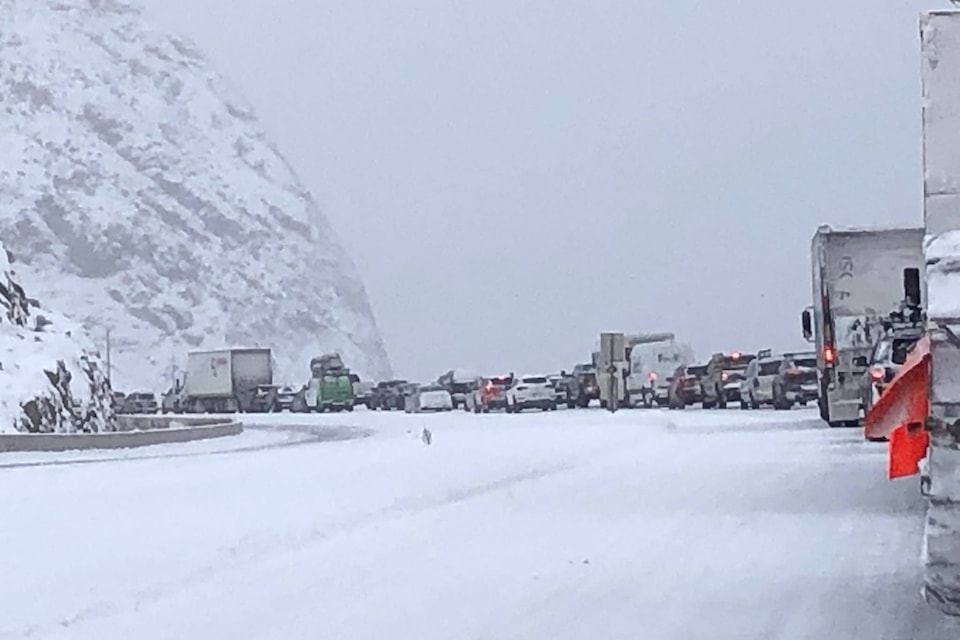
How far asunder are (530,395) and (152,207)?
85484mm

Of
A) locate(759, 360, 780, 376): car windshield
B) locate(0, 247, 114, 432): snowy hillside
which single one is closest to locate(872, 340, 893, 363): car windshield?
locate(0, 247, 114, 432): snowy hillside

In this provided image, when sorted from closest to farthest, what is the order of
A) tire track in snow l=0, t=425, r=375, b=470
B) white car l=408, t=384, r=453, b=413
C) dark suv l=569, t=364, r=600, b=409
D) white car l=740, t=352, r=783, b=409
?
tire track in snow l=0, t=425, r=375, b=470 → white car l=740, t=352, r=783, b=409 → dark suv l=569, t=364, r=600, b=409 → white car l=408, t=384, r=453, b=413

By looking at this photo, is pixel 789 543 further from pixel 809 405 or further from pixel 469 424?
pixel 809 405

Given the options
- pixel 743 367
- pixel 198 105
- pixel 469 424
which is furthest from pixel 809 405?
pixel 198 105

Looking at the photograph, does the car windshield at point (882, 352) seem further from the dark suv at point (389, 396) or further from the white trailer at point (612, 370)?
the dark suv at point (389, 396)

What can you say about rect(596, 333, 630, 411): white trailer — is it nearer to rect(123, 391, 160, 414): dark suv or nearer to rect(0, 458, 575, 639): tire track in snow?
rect(123, 391, 160, 414): dark suv

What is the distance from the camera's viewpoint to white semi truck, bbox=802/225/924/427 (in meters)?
32.7

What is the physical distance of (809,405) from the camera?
55.7 m

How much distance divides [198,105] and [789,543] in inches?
5893

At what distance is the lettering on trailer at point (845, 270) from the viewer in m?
33.3

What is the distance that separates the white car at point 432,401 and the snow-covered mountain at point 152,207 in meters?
53.2

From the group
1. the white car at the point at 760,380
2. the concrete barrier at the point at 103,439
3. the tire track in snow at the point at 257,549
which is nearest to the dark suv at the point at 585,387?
the white car at the point at 760,380

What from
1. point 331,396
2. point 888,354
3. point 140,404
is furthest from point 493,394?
point 888,354

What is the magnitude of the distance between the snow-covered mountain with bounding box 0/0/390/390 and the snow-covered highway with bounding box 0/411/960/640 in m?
107
